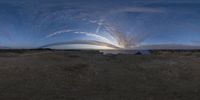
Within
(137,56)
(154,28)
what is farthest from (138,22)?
(137,56)

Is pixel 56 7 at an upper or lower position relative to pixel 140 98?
upper

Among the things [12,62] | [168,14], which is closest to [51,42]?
[12,62]

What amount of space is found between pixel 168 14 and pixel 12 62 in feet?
8.19

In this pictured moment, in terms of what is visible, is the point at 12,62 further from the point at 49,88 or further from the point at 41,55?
the point at 49,88

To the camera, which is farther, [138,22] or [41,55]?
[138,22]

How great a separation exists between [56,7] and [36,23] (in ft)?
1.37

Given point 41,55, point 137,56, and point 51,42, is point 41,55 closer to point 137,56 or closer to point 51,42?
point 51,42

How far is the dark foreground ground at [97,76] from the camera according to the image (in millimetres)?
5980

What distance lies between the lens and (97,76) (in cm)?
675

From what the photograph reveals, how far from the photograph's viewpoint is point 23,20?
8453 mm

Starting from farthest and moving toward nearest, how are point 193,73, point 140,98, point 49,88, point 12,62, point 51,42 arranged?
point 51,42 → point 12,62 → point 193,73 → point 49,88 → point 140,98

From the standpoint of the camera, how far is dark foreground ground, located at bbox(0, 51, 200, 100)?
5.98m

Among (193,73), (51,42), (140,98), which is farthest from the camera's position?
(51,42)

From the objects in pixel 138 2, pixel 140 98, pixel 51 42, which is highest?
pixel 138 2
